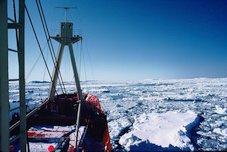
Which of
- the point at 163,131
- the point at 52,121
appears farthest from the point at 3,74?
the point at 163,131

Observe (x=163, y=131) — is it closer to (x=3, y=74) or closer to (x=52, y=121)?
(x=52, y=121)

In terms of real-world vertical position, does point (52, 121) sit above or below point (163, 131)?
above

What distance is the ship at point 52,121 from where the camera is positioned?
1.61 metres

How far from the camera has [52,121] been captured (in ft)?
20.3

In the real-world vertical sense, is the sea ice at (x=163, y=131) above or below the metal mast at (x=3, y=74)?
below

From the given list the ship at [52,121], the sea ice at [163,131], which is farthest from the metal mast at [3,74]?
the sea ice at [163,131]

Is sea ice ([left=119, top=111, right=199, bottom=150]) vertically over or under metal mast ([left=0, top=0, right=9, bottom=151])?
under

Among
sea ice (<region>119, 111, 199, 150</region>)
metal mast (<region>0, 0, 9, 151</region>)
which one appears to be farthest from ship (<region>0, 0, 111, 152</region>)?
sea ice (<region>119, 111, 199, 150</region>)

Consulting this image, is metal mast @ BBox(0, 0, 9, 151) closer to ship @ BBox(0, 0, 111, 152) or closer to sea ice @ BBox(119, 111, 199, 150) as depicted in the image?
ship @ BBox(0, 0, 111, 152)

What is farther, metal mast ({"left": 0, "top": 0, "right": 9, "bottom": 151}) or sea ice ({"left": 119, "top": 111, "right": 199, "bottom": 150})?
sea ice ({"left": 119, "top": 111, "right": 199, "bottom": 150})

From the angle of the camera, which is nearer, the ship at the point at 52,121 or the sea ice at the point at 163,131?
the ship at the point at 52,121

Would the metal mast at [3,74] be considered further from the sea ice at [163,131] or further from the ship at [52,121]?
the sea ice at [163,131]

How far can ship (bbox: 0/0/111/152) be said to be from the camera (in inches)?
63.4

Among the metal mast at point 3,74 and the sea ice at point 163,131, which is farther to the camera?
the sea ice at point 163,131
